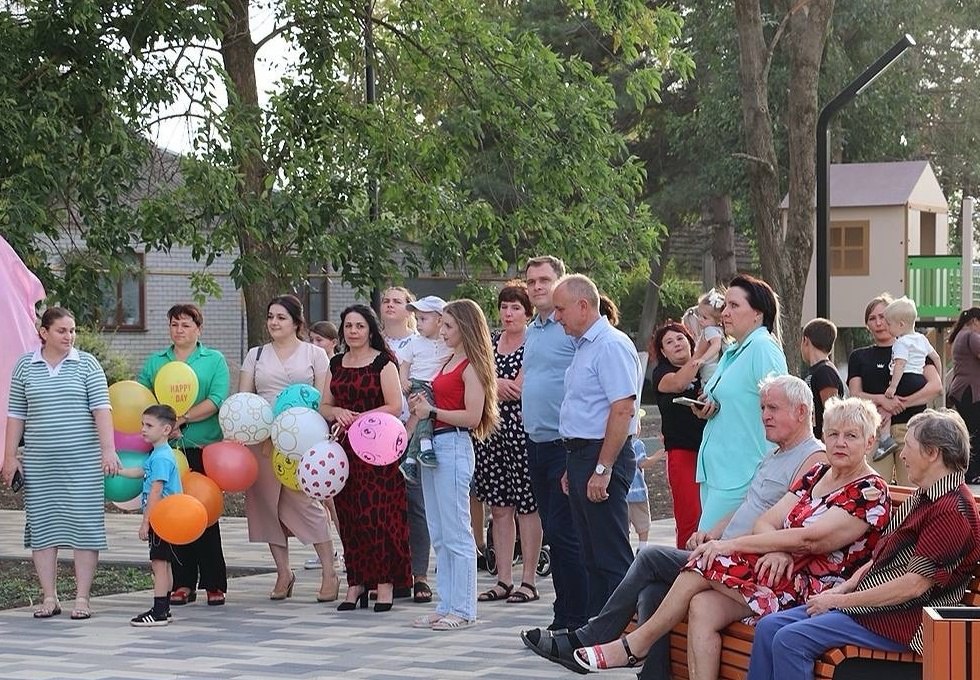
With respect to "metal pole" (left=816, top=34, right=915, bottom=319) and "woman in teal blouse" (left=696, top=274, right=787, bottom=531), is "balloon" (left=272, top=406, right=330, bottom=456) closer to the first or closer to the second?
"woman in teal blouse" (left=696, top=274, right=787, bottom=531)

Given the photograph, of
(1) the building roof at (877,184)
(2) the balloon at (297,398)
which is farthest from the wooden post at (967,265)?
A: (2) the balloon at (297,398)

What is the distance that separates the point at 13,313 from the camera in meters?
11.2

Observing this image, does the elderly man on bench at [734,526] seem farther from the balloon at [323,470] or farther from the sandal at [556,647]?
the balloon at [323,470]

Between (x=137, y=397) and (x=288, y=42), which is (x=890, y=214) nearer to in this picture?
(x=288, y=42)

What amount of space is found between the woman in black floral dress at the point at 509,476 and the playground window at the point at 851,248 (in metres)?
26.3

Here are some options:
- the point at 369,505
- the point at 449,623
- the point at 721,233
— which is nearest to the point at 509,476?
the point at 369,505

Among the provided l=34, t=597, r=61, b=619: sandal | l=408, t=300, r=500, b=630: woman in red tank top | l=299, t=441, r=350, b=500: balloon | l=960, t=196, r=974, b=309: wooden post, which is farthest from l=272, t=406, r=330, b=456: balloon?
l=960, t=196, r=974, b=309: wooden post

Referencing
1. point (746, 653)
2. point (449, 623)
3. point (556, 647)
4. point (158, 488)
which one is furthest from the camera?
point (158, 488)

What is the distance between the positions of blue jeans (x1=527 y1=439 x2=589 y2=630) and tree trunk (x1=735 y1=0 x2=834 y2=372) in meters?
11.1

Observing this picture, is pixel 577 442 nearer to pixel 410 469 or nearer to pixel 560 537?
pixel 560 537

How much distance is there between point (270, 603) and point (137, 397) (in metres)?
1.50

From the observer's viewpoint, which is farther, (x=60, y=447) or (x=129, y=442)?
(x=129, y=442)

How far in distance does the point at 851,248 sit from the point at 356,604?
90.1ft

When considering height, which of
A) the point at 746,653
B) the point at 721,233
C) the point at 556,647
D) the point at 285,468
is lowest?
the point at 556,647
